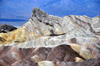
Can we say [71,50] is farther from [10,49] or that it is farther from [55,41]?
[10,49]

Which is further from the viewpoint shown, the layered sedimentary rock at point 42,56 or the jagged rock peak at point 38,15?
the jagged rock peak at point 38,15

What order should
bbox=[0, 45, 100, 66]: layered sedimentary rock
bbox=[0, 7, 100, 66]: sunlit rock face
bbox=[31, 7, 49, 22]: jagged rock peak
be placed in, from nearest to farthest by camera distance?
1. bbox=[0, 45, 100, 66]: layered sedimentary rock
2. bbox=[0, 7, 100, 66]: sunlit rock face
3. bbox=[31, 7, 49, 22]: jagged rock peak

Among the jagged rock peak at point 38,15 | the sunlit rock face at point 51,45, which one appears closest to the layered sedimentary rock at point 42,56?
the sunlit rock face at point 51,45

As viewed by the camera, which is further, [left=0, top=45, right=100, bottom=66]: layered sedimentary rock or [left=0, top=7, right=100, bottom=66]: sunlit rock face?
[left=0, top=7, right=100, bottom=66]: sunlit rock face

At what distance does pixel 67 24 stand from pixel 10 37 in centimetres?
2769

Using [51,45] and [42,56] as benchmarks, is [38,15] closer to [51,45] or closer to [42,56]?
[51,45]

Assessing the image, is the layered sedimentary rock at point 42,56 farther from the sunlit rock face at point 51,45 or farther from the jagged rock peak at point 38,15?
the jagged rock peak at point 38,15

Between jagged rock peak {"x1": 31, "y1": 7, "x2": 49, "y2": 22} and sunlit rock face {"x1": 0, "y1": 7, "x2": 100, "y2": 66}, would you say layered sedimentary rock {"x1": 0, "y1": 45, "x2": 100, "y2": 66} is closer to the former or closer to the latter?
sunlit rock face {"x1": 0, "y1": 7, "x2": 100, "y2": 66}

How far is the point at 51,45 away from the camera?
22625mm

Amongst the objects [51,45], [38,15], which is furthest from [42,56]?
[38,15]

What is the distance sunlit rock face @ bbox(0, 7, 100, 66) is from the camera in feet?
50.4

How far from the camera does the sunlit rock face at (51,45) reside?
50.4 ft

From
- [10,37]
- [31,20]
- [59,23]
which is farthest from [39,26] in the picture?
[10,37]

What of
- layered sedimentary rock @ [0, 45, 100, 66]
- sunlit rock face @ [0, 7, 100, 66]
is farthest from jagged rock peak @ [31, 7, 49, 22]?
layered sedimentary rock @ [0, 45, 100, 66]
